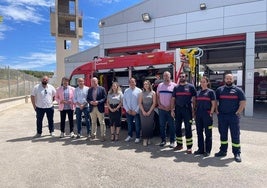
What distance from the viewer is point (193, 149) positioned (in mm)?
7449

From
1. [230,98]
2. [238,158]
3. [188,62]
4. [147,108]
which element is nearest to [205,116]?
[230,98]

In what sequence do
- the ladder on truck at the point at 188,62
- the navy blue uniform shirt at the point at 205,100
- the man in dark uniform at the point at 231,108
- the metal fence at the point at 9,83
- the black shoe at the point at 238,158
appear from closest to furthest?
the black shoe at the point at 238,158, the man in dark uniform at the point at 231,108, the navy blue uniform shirt at the point at 205,100, the ladder on truck at the point at 188,62, the metal fence at the point at 9,83

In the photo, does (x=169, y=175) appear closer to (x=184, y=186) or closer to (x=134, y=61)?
(x=184, y=186)

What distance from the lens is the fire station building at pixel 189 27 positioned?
47.4 feet

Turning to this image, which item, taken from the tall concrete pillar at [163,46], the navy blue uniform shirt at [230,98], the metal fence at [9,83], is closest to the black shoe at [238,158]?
the navy blue uniform shirt at [230,98]

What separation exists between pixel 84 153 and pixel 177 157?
2306 mm

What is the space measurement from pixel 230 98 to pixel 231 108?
23 centimetres

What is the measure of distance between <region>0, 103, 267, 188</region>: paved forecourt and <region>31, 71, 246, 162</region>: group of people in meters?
0.40

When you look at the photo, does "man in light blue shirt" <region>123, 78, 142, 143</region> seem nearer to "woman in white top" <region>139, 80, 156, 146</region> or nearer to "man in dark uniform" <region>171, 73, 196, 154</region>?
"woman in white top" <region>139, 80, 156, 146</region>

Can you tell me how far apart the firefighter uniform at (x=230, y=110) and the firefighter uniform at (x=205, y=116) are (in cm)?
22

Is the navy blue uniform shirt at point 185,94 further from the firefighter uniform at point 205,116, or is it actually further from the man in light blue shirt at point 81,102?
the man in light blue shirt at point 81,102

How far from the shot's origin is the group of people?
646 cm

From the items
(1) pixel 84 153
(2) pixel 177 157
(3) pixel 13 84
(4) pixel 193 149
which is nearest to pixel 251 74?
(4) pixel 193 149

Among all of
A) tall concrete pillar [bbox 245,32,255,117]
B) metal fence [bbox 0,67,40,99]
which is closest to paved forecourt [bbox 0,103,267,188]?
tall concrete pillar [bbox 245,32,255,117]
